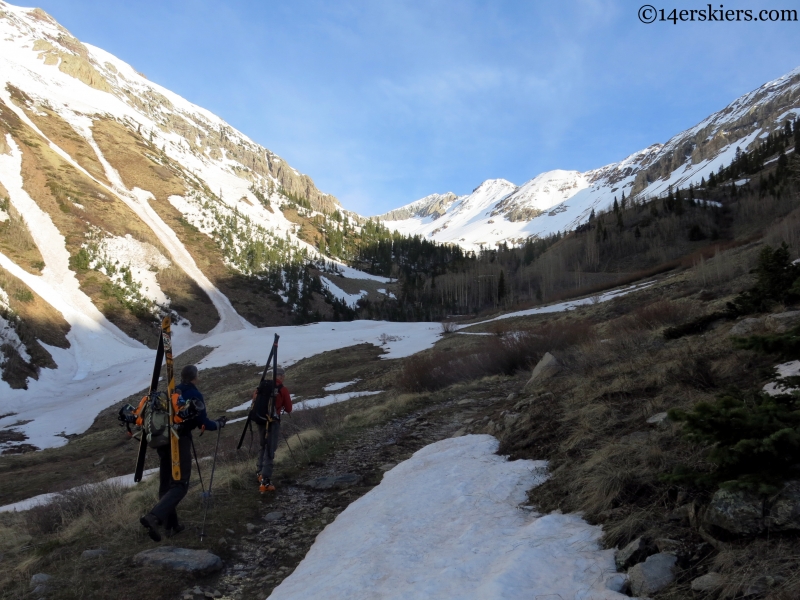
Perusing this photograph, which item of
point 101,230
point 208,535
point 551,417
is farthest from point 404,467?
point 101,230

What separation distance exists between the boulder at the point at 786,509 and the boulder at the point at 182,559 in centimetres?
555

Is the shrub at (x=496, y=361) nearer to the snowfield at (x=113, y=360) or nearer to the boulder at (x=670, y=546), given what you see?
the snowfield at (x=113, y=360)

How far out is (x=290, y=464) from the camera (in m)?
9.88

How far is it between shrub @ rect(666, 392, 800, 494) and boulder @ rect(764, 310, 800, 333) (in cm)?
557

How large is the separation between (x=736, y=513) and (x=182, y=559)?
5.69m

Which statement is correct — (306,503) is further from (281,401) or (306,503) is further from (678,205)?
(678,205)

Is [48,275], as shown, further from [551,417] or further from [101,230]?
[551,417]

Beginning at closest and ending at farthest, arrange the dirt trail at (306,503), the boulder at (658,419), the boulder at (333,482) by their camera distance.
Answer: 1. the dirt trail at (306,503)
2. the boulder at (658,419)
3. the boulder at (333,482)

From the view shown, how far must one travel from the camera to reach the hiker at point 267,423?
26.6ft

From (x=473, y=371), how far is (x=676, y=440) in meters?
15.1

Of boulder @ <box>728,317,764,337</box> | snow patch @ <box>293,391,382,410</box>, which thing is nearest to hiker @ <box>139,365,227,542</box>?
boulder @ <box>728,317,764,337</box>

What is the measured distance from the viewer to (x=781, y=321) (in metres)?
8.16

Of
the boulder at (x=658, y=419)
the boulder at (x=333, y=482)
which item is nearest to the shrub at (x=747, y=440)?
the boulder at (x=658, y=419)

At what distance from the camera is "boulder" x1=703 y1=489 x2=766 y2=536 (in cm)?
306
